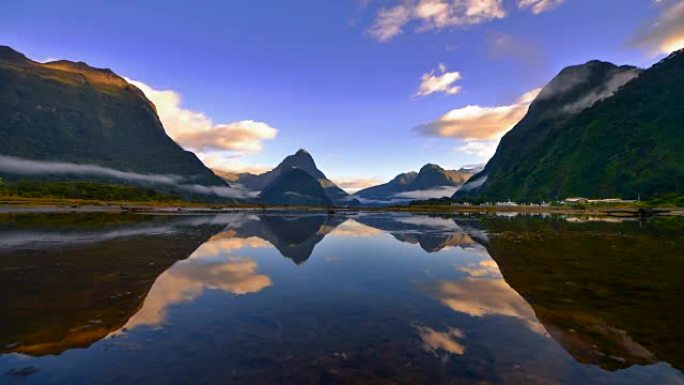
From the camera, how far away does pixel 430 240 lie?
5578cm

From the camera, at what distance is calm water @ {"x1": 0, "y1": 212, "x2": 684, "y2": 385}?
11.9m

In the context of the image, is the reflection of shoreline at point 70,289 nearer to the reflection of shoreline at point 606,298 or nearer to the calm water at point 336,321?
the calm water at point 336,321

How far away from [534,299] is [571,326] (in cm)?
520

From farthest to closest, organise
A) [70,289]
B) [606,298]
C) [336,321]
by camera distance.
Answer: [70,289], [606,298], [336,321]

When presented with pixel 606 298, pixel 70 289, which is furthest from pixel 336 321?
pixel 70 289

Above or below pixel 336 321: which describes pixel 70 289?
above

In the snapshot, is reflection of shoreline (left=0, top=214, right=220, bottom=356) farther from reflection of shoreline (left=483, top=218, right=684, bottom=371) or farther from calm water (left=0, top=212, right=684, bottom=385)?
reflection of shoreline (left=483, top=218, right=684, bottom=371)

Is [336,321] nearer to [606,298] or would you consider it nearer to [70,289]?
[606,298]

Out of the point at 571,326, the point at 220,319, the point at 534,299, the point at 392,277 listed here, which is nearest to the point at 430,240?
the point at 392,277

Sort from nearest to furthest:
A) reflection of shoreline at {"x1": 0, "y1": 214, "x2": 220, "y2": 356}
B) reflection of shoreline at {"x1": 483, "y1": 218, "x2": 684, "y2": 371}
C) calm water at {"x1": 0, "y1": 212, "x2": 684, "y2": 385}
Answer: calm water at {"x1": 0, "y1": 212, "x2": 684, "y2": 385} → reflection of shoreline at {"x1": 483, "y1": 218, "x2": 684, "y2": 371} → reflection of shoreline at {"x1": 0, "y1": 214, "x2": 220, "y2": 356}

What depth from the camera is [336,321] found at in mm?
17234

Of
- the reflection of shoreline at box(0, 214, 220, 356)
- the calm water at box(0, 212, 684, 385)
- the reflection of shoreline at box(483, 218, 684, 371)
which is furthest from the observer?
the reflection of shoreline at box(0, 214, 220, 356)

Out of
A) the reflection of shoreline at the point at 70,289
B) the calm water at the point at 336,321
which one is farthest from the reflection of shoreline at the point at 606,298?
the reflection of shoreline at the point at 70,289

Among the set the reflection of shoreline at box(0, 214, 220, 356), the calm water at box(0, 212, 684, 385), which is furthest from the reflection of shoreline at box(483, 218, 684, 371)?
the reflection of shoreline at box(0, 214, 220, 356)
